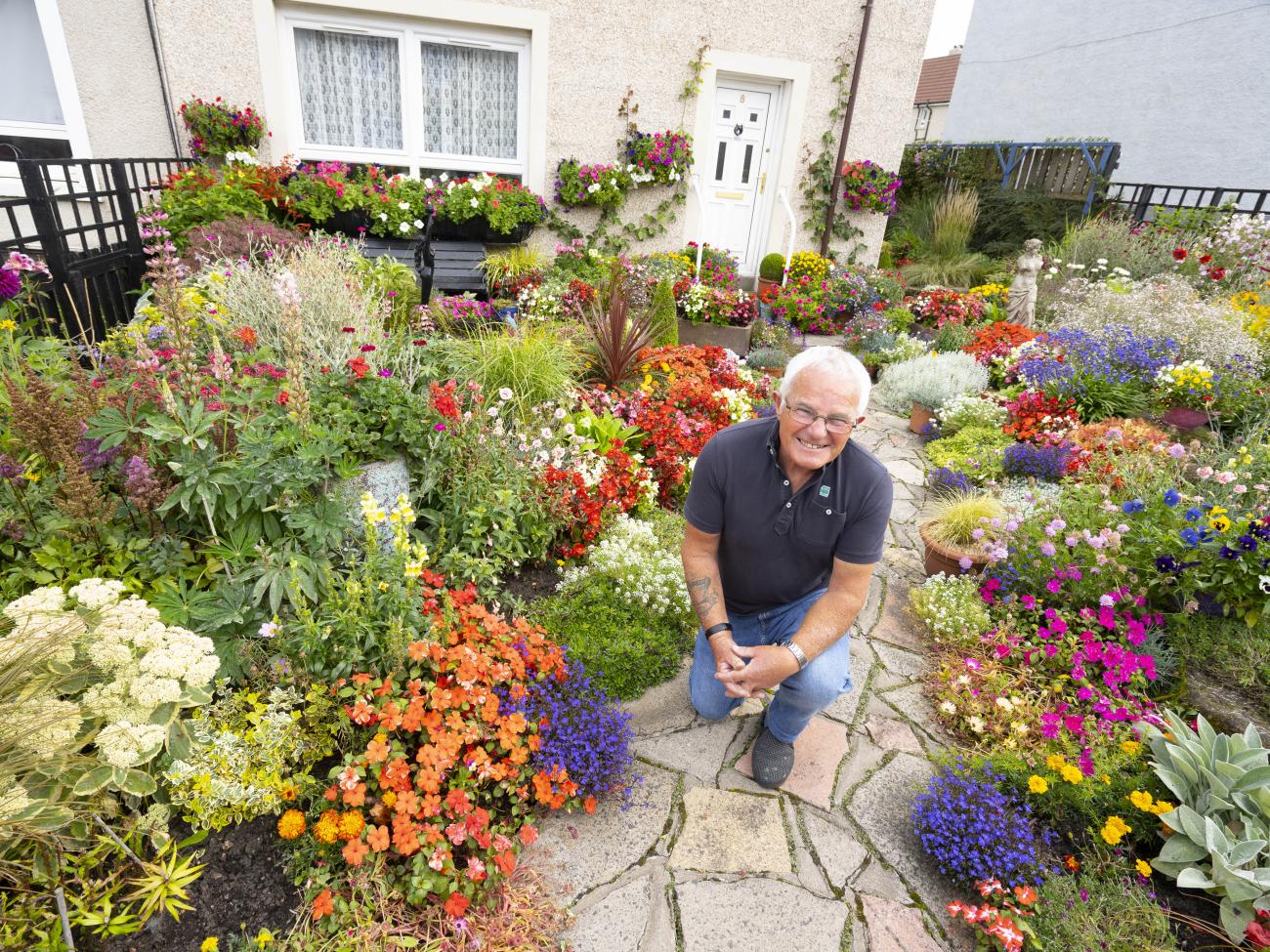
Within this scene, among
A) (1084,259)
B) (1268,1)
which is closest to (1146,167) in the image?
(1268,1)

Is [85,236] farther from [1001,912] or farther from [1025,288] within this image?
[1025,288]

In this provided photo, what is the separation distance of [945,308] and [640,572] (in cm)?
678

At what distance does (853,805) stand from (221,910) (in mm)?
1963

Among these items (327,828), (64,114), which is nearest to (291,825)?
(327,828)

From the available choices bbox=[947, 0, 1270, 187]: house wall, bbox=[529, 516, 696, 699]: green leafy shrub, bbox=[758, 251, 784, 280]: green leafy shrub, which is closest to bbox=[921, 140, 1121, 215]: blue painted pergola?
bbox=[947, 0, 1270, 187]: house wall

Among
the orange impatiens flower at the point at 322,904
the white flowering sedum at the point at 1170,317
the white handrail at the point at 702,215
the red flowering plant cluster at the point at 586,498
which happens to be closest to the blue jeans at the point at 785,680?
the red flowering plant cluster at the point at 586,498

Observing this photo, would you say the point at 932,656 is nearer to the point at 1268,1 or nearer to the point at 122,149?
the point at 122,149

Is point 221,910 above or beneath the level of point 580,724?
beneath

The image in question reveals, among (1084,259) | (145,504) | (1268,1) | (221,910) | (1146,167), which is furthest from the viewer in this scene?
A: (1146,167)

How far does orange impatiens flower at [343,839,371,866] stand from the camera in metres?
1.62

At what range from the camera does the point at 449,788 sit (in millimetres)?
1897

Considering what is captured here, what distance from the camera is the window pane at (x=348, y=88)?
6220mm

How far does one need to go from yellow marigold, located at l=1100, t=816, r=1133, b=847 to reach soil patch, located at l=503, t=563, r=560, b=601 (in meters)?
2.24

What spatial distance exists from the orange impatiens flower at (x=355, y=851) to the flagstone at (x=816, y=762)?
4.28ft
